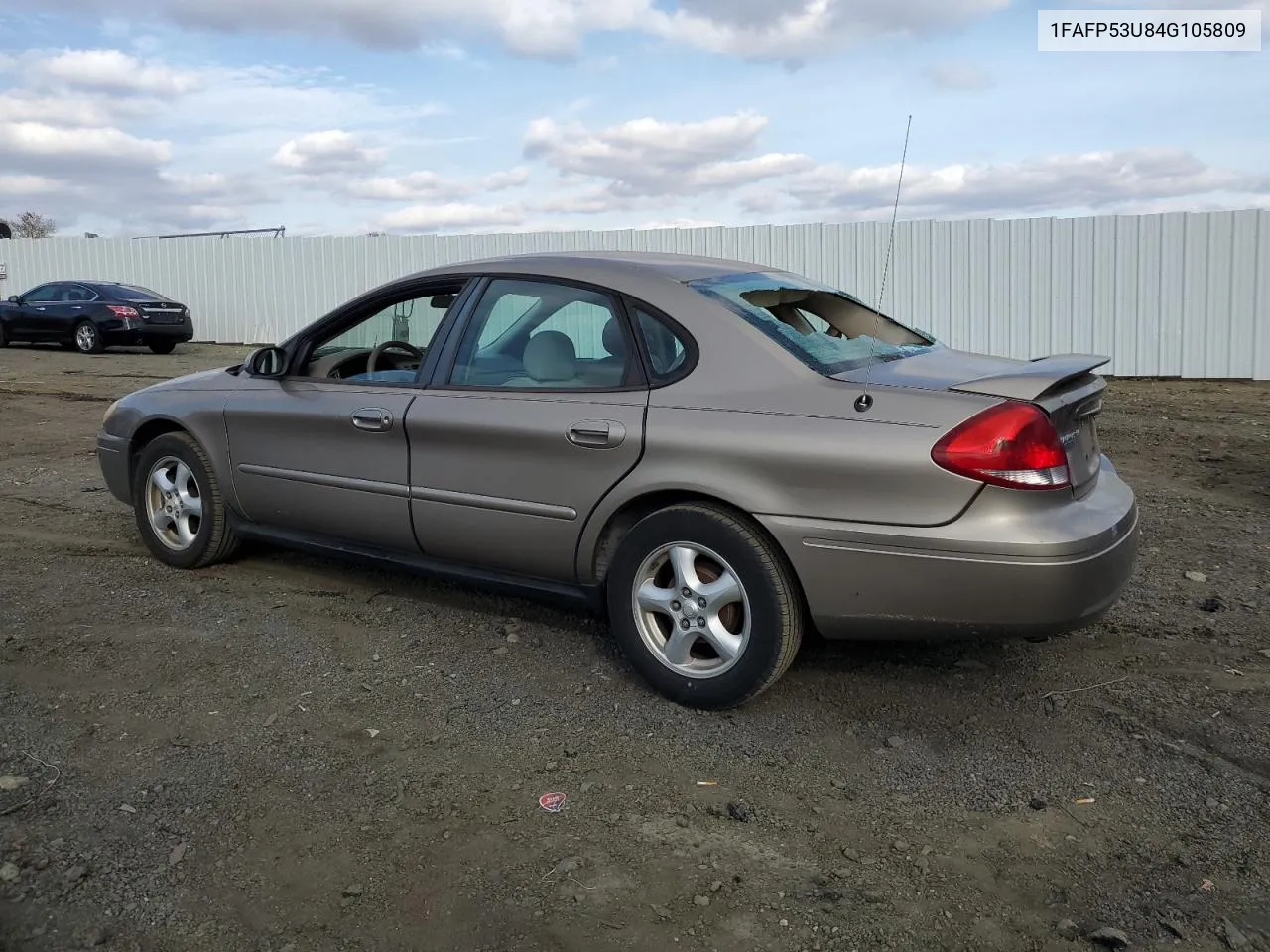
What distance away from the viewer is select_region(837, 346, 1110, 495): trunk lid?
3543 millimetres

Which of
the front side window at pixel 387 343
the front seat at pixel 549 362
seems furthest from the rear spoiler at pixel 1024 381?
the front side window at pixel 387 343

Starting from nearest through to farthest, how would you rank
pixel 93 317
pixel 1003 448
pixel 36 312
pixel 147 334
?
pixel 1003 448 < pixel 93 317 < pixel 147 334 < pixel 36 312

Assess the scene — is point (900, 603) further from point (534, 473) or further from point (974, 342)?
point (974, 342)

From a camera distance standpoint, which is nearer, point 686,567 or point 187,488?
point 686,567

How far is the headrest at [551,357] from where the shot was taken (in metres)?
4.27

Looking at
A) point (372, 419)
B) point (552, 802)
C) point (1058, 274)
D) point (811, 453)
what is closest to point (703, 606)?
point (811, 453)

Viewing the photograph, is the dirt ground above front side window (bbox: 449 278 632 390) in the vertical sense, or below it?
below

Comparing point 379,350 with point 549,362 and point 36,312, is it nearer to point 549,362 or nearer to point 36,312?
point 549,362

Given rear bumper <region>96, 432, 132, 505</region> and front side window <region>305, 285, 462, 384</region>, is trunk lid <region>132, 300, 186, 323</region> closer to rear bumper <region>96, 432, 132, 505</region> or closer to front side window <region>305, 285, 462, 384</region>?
rear bumper <region>96, 432, 132, 505</region>

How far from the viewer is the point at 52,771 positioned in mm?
3436

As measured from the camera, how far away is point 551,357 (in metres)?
4.32

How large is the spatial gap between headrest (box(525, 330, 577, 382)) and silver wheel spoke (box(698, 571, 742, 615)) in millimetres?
994

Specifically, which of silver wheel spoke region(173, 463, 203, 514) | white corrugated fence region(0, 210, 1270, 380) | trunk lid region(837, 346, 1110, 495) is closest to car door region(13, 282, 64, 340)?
white corrugated fence region(0, 210, 1270, 380)

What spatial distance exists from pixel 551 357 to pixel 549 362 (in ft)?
0.07
